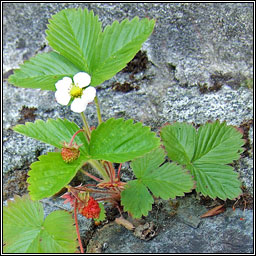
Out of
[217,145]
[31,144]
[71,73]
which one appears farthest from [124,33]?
[31,144]

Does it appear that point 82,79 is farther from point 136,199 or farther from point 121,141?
point 136,199

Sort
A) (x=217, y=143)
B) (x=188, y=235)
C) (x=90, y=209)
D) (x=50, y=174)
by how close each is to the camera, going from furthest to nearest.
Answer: (x=217, y=143), (x=188, y=235), (x=90, y=209), (x=50, y=174)

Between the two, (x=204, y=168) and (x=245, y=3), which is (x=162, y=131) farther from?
(x=245, y=3)

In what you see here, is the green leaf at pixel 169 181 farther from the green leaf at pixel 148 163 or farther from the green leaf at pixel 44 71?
the green leaf at pixel 44 71

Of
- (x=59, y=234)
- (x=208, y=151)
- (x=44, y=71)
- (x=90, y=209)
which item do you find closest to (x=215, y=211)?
(x=208, y=151)

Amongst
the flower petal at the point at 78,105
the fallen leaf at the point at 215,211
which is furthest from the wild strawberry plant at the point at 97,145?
the fallen leaf at the point at 215,211
